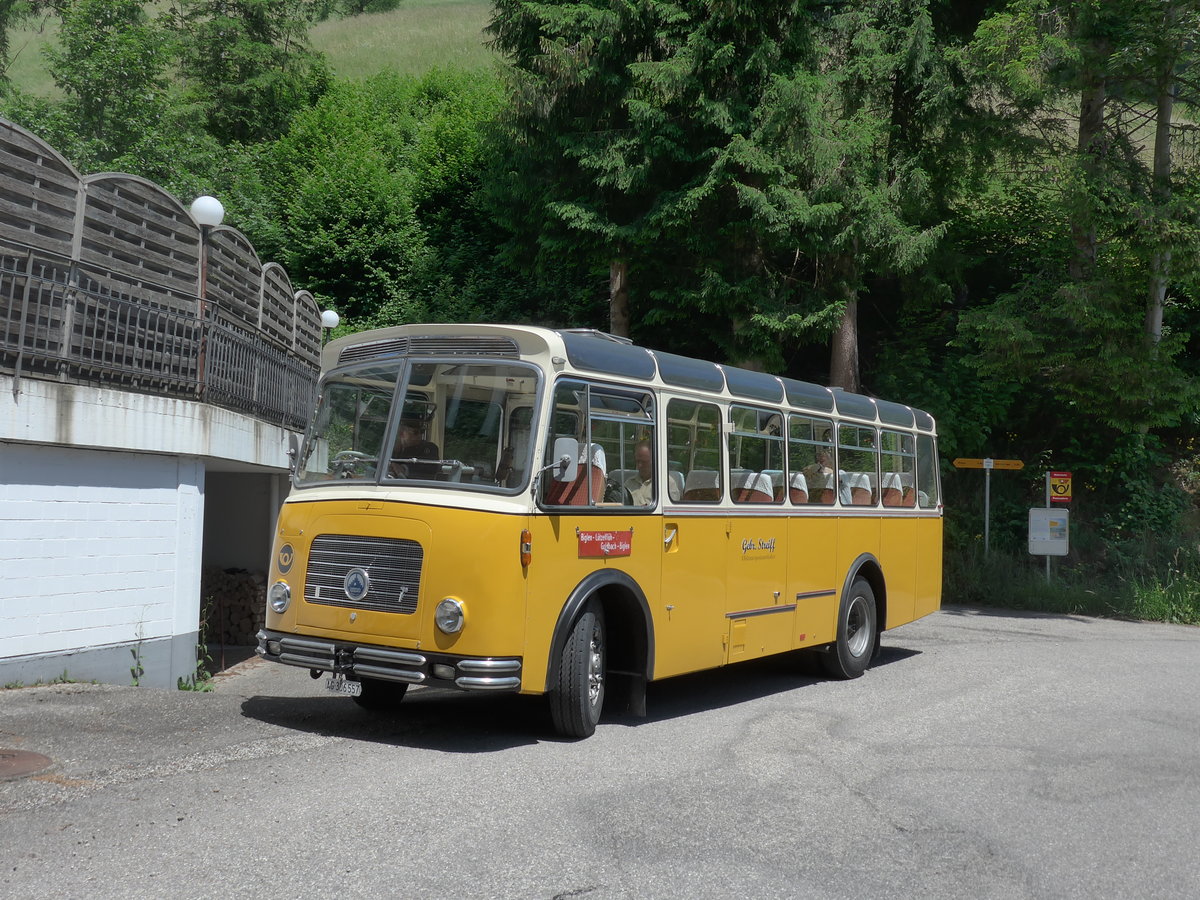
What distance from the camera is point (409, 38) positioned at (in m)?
95.9

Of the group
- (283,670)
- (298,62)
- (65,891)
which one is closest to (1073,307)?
(283,670)

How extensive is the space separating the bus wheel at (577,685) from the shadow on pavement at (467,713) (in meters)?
0.21

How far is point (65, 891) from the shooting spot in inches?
178

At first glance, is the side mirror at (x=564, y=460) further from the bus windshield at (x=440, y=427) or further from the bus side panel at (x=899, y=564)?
the bus side panel at (x=899, y=564)

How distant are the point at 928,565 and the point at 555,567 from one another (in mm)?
7933

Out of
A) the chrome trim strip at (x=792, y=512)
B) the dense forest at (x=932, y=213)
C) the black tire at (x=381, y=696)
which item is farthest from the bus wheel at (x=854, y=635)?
the dense forest at (x=932, y=213)

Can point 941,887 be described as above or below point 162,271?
below

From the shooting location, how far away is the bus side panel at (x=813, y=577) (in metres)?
10.7

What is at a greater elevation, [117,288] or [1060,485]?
[117,288]

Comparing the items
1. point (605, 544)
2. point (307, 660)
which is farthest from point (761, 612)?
point (307, 660)

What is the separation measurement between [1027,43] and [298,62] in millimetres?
35190

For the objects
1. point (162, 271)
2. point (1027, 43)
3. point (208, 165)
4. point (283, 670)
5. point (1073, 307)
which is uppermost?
Answer: point (208, 165)

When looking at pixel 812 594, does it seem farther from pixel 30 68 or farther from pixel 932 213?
pixel 30 68

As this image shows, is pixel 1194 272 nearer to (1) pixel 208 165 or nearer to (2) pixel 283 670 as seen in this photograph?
(2) pixel 283 670
